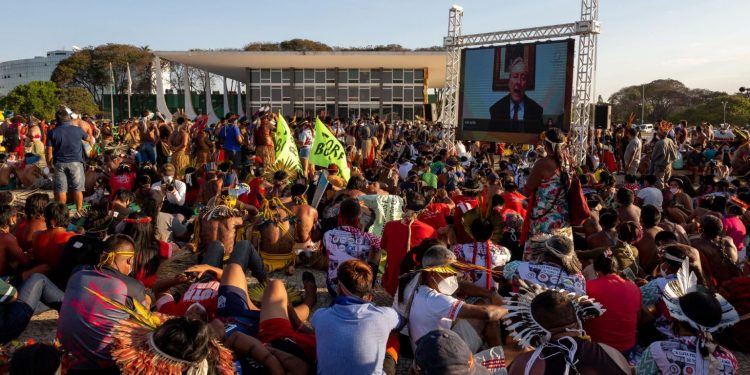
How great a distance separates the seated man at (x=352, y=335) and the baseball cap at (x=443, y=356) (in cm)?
81

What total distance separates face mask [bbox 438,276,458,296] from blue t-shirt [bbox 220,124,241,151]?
1053 centimetres

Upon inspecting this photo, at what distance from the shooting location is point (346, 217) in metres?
5.47

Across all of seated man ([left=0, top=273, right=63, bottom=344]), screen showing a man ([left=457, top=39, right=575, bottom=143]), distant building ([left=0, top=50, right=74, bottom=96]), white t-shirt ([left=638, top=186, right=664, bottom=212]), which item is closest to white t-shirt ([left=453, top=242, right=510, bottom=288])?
seated man ([left=0, top=273, right=63, bottom=344])

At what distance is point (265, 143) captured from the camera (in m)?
13.6

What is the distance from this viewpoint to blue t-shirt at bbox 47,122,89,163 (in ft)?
27.6

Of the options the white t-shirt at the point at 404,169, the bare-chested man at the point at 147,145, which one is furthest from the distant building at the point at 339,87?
the white t-shirt at the point at 404,169

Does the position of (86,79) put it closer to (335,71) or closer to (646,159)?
(335,71)

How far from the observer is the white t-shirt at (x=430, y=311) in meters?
3.63

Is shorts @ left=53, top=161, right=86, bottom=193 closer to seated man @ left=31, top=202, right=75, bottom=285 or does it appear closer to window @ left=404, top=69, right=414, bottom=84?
seated man @ left=31, top=202, right=75, bottom=285

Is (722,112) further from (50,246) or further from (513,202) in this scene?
(50,246)

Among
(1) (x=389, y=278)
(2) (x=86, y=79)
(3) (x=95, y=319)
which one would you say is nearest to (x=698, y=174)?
(1) (x=389, y=278)

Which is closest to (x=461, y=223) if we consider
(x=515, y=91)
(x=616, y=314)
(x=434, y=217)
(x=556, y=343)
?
(x=434, y=217)

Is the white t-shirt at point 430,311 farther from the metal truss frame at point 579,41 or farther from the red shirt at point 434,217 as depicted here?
the metal truss frame at point 579,41

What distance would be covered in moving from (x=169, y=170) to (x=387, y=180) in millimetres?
3623
